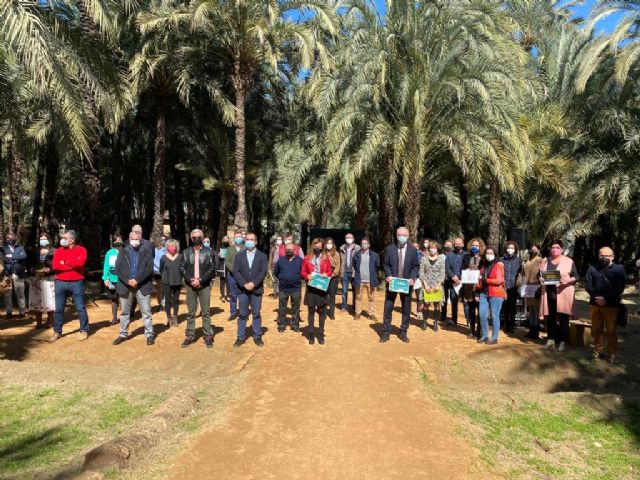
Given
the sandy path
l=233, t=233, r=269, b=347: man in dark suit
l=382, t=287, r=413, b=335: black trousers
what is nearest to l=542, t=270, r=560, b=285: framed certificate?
l=382, t=287, r=413, b=335: black trousers

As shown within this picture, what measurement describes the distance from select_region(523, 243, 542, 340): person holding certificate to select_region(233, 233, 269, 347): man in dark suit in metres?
5.11

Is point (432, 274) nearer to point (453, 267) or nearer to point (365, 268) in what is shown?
point (453, 267)

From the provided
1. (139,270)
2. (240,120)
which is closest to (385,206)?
(240,120)

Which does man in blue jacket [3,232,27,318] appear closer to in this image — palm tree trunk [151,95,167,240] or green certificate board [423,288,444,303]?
green certificate board [423,288,444,303]

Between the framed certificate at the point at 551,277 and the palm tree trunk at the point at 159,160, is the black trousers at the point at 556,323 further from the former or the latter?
the palm tree trunk at the point at 159,160

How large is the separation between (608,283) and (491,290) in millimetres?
1853

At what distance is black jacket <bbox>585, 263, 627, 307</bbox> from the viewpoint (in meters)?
7.75

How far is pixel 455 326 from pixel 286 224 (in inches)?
537

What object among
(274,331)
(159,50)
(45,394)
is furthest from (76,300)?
(159,50)

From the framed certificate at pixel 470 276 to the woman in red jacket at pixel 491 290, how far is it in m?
0.30

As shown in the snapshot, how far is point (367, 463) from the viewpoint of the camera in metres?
4.49

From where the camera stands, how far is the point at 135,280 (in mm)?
8680

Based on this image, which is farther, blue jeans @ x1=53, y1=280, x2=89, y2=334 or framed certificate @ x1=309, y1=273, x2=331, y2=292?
blue jeans @ x1=53, y1=280, x2=89, y2=334

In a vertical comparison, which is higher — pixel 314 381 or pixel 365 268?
pixel 365 268
